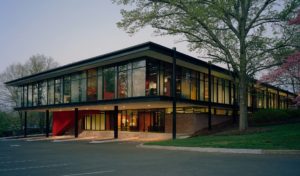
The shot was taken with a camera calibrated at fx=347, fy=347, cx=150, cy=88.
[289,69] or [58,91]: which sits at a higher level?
[58,91]

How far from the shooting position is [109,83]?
34344 mm

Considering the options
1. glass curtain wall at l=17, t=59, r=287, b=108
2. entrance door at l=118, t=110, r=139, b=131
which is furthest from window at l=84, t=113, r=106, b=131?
glass curtain wall at l=17, t=59, r=287, b=108

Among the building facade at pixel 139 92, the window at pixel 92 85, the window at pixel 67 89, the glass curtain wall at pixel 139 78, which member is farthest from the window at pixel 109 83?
the window at pixel 67 89

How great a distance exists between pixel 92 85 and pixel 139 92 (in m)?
8.47

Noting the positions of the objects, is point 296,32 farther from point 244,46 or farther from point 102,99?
point 102,99

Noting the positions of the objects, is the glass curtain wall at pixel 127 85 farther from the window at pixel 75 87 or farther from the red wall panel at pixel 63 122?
the red wall panel at pixel 63 122

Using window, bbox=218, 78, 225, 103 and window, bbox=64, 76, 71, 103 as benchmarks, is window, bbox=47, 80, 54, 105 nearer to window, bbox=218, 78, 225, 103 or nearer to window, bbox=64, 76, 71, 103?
window, bbox=64, 76, 71, 103

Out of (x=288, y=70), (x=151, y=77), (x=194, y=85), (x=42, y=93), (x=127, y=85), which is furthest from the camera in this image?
(x=42, y=93)

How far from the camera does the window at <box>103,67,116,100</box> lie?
110 feet

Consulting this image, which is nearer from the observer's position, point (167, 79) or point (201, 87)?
point (167, 79)

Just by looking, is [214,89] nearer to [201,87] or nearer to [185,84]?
[201,87]

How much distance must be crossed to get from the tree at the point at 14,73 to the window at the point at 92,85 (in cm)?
2576

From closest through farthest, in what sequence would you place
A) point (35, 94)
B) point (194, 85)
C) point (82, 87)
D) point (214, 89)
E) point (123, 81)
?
point (123, 81) < point (194, 85) < point (82, 87) < point (214, 89) < point (35, 94)

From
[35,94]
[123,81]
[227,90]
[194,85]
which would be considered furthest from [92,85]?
[227,90]
